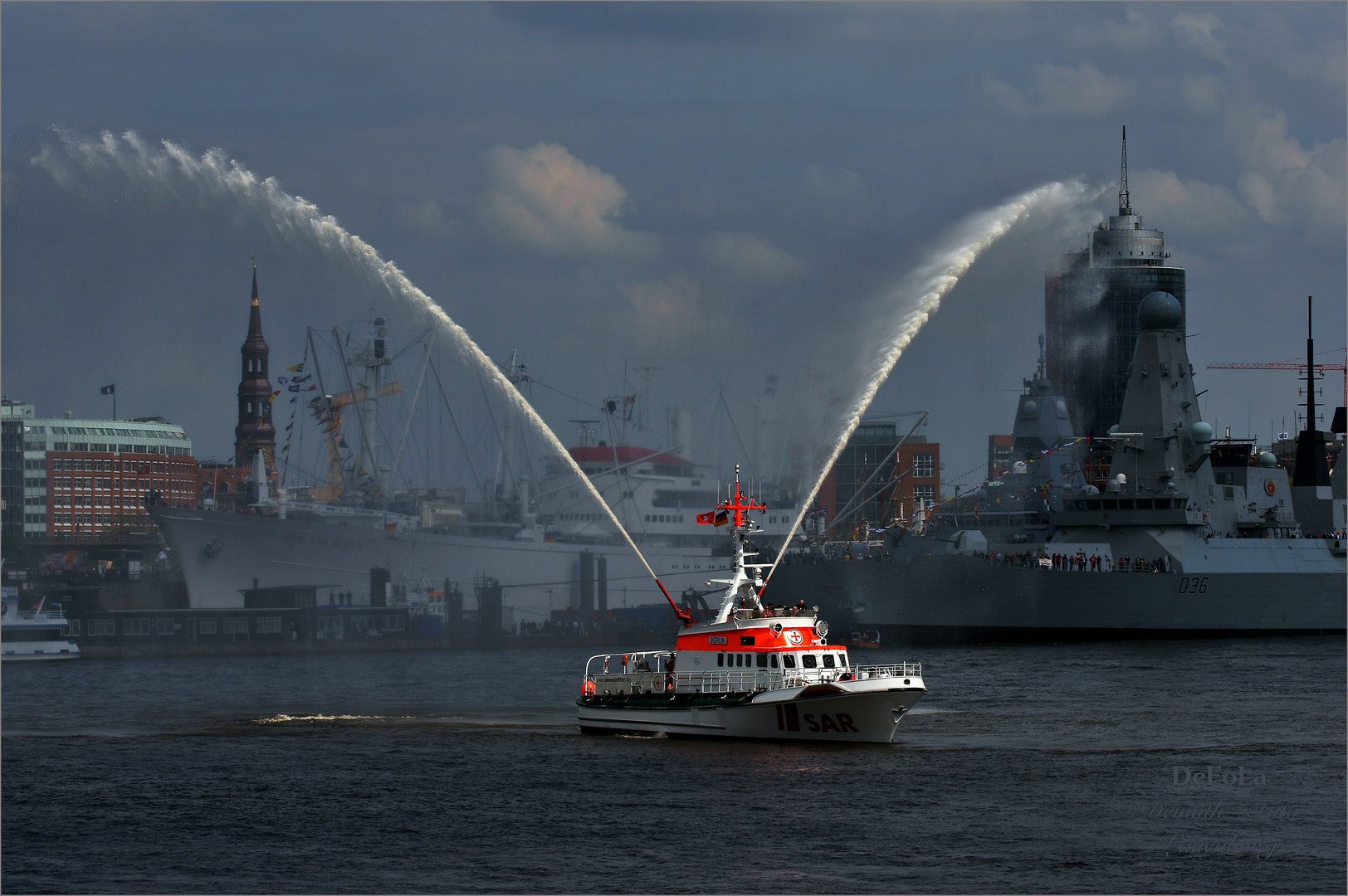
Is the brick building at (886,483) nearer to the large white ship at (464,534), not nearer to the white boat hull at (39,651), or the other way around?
the large white ship at (464,534)

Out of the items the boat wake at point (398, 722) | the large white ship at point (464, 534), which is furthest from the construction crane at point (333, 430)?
the boat wake at point (398, 722)

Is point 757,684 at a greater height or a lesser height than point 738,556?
lesser

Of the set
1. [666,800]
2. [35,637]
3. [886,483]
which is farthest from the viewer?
[886,483]

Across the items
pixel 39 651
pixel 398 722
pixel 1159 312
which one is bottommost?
pixel 39 651

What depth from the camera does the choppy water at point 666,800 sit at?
29.3m

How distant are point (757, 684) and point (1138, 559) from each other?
2204 inches

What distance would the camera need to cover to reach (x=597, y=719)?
1772 inches

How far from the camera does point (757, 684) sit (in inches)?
1644

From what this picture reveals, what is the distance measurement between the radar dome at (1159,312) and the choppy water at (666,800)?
44.3m

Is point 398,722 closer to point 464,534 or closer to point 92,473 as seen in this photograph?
point 464,534

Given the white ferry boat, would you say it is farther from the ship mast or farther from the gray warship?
the ship mast

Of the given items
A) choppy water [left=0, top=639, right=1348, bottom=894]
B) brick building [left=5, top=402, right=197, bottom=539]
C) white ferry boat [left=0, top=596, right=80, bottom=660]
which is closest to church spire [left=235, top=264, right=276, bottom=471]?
brick building [left=5, top=402, right=197, bottom=539]

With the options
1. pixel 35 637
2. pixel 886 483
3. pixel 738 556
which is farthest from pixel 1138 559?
pixel 886 483

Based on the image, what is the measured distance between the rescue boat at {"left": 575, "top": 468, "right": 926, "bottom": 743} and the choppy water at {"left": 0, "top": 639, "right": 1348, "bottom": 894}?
2.43ft
